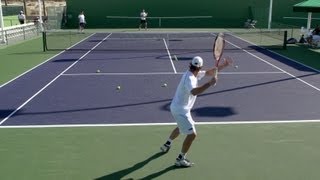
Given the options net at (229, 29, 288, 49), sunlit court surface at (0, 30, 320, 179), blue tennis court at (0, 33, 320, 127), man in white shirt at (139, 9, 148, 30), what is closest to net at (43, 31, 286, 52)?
net at (229, 29, 288, 49)

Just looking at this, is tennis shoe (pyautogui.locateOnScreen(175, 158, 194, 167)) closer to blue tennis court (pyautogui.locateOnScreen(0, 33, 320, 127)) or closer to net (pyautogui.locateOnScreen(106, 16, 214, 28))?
blue tennis court (pyautogui.locateOnScreen(0, 33, 320, 127))

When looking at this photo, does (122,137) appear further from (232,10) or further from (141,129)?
(232,10)

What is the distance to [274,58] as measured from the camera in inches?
755

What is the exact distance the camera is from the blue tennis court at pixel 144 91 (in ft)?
31.9

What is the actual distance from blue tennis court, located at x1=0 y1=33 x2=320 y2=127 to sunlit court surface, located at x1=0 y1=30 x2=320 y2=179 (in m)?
0.03

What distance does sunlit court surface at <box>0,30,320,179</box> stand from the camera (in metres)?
6.76

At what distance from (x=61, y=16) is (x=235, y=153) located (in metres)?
32.2

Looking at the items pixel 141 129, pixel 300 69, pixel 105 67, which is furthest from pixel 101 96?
pixel 300 69

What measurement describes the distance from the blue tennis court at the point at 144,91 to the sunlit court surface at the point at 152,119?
0.03 m

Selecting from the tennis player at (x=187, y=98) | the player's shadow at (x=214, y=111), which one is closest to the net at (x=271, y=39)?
the player's shadow at (x=214, y=111)

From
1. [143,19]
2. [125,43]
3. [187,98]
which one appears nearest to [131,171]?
[187,98]

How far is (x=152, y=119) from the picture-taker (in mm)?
9523

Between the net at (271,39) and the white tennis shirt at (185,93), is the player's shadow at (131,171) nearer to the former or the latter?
the white tennis shirt at (185,93)

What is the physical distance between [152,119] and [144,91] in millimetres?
3070
